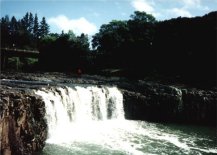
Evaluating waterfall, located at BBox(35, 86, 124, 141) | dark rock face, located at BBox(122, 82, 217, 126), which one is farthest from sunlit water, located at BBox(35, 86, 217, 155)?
dark rock face, located at BBox(122, 82, 217, 126)

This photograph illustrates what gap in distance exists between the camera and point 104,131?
2227cm

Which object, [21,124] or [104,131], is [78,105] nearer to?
[104,131]

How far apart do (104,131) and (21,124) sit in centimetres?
893

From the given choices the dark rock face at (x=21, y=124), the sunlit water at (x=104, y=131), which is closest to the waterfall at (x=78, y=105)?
the sunlit water at (x=104, y=131)

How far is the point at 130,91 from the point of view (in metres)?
29.9

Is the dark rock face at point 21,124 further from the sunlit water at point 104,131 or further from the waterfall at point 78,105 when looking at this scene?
the waterfall at point 78,105

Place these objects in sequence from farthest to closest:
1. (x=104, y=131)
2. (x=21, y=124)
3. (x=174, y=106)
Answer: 1. (x=174, y=106)
2. (x=104, y=131)
3. (x=21, y=124)

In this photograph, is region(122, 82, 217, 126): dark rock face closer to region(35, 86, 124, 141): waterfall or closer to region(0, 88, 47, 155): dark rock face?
region(35, 86, 124, 141): waterfall

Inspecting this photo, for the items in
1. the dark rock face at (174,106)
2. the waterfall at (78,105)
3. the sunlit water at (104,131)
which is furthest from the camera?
the dark rock face at (174,106)

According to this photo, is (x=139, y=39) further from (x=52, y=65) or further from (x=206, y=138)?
(x=206, y=138)

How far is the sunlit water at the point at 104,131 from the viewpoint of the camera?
60.3 ft

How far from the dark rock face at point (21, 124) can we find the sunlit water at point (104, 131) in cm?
124

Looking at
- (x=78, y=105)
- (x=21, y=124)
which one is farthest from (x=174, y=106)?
→ (x=21, y=124)

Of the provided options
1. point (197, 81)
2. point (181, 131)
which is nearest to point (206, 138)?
point (181, 131)
